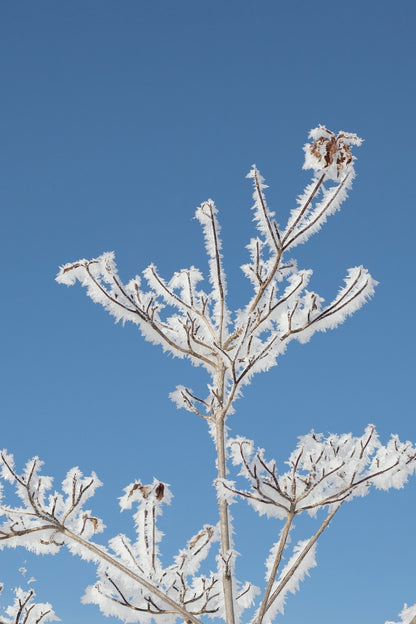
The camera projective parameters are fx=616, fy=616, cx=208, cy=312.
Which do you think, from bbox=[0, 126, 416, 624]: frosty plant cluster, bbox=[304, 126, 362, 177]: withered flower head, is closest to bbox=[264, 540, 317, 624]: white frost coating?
bbox=[0, 126, 416, 624]: frosty plant cluster

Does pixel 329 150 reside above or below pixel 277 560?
above

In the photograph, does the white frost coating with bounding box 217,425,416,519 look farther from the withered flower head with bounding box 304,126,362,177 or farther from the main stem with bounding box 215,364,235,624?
the withered flower head with bounding box 304,126,362,177

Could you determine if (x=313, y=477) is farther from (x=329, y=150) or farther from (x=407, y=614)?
(x=329, y=150)

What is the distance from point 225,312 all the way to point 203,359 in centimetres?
39

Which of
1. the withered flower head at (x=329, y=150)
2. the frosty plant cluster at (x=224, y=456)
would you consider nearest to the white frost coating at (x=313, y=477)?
the frosty plant cluster at (x=224, y=456)

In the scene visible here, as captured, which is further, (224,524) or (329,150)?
(224,524)

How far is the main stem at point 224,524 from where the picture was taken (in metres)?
4.01

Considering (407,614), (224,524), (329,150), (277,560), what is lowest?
(407,614)

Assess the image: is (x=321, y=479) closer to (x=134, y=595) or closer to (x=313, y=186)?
(x=134, y=595)

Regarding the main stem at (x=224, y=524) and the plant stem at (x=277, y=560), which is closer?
the plant stem at (x=277, y=560)

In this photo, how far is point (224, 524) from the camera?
415 centimetres

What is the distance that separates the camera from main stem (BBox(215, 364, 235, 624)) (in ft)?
13.1

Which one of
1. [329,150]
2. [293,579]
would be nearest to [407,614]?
[293,579]

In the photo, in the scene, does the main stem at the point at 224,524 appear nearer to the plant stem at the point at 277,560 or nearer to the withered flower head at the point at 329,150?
the plant stem at the point at 277,560
